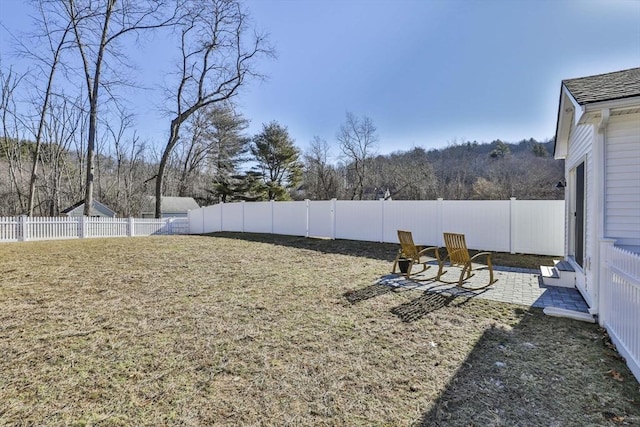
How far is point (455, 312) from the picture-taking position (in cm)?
413

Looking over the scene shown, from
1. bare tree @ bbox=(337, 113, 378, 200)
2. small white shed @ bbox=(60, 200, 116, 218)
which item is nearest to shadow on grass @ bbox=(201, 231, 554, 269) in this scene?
small white shed @ bbox=(60, 200, 116, 218)

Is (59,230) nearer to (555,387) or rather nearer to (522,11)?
(555,387)

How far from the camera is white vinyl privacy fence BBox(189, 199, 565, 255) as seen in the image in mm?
8383

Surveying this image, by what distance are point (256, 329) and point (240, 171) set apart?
24.6m

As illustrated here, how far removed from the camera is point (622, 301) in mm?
2977

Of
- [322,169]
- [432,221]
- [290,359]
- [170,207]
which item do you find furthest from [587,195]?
[170,207]

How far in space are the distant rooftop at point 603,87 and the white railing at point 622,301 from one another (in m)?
1.86

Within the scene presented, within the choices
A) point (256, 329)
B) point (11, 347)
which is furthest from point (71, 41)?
point (256, 329)

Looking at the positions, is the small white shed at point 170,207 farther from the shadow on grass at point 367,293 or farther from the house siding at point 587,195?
the house siding at point 587,195

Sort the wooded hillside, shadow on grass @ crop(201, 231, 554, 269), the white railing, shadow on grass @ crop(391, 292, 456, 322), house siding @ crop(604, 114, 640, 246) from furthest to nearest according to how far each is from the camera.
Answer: the wooded hillside → shadow on grass @ crop(201, 231, 554, 269) → shadow on grass @ crop(391, 292, 456, 322) → house siding @ crop(604, 114, 640, 246) → the white railing

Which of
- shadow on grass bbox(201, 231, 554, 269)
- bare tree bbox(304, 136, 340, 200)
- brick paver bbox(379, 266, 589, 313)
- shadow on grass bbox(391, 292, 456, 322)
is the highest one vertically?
bare tree bbox(304, 136, 340, 200)

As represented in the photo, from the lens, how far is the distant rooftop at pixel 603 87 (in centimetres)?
383

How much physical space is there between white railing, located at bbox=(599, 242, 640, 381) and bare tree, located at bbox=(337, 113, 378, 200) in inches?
871

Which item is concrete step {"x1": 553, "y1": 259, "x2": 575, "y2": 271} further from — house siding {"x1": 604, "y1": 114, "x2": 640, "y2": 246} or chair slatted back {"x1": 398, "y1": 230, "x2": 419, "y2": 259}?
chair slatted back {"x1": 398, "y1": 230, "x2": 419, "y2": 259}
